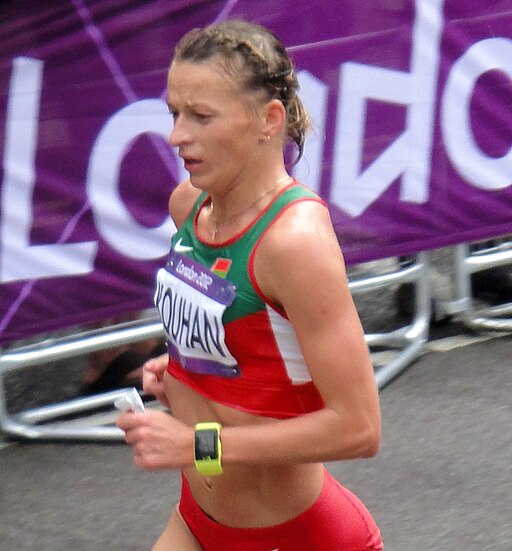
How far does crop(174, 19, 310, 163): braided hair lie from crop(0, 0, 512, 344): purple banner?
2304 mm

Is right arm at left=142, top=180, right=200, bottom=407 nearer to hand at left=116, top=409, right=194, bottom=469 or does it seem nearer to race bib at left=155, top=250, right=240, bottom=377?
race bib at left=155, top=250, right=240, bottom=377

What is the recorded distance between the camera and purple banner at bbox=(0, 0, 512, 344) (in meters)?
4.35

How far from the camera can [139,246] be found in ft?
15.1

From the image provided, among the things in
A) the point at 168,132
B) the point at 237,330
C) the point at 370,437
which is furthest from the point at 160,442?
the point at 168,132

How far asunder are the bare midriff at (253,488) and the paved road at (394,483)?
164 cm

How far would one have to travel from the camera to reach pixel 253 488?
87.0 inches

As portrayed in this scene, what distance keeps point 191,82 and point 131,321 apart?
3.13 m

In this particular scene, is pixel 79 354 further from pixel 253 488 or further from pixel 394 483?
pixel 253 488

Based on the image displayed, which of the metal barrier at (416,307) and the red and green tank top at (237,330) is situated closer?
the red and green tank top at (237,330)

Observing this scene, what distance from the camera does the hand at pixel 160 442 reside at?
6.51 feet

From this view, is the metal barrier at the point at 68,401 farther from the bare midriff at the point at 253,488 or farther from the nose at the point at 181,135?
the nose at the point at 181,135

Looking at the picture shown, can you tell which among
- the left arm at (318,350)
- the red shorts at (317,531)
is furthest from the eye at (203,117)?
the red shorts at (317,531)

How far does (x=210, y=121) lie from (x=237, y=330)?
366mm

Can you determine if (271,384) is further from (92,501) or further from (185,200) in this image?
(92,501)
